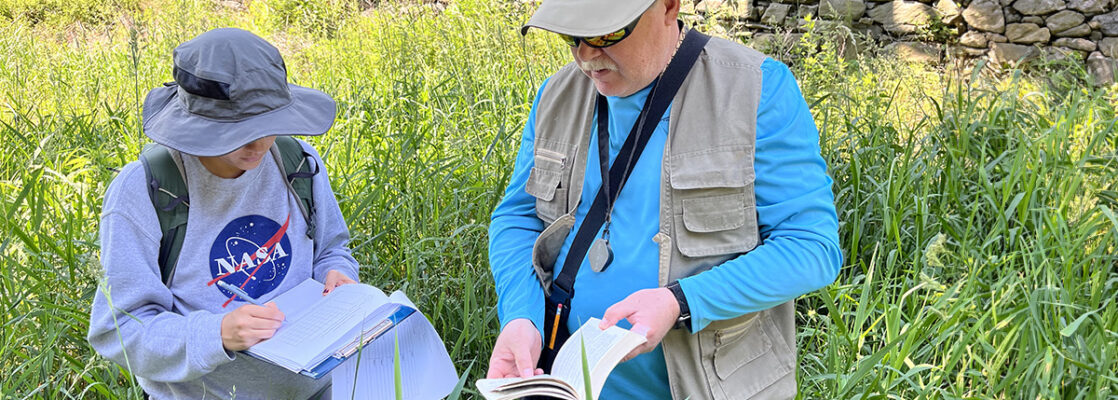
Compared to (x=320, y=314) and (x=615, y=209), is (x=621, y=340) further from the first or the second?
(x=320, y=314)

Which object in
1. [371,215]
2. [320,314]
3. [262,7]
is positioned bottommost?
[262,7]

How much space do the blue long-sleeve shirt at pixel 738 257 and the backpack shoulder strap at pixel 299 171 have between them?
1.64 feet

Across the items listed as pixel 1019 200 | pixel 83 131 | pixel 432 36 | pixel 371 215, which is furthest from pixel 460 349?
pixel 432 36

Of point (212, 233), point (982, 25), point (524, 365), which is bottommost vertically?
point (982, 25)

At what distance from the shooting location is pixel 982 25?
7.57 meters

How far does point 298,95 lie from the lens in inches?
78.2

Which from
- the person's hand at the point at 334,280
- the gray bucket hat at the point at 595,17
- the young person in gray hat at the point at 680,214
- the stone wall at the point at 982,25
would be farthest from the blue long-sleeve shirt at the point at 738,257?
the stone wall at the point at 982,25

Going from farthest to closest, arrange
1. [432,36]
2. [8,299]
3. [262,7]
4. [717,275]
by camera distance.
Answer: [262,7]
[432,36]
[8,299]
[717,275]

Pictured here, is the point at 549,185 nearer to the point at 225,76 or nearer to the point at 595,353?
the point at 595,353

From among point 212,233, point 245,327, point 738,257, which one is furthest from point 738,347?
point 212,233

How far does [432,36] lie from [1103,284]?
13.7 feet

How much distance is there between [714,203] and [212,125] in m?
1.03

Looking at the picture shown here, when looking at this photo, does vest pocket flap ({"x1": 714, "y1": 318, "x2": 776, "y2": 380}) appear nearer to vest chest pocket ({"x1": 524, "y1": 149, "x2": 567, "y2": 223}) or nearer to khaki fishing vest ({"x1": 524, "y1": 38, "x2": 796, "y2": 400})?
khaki fishing vest ({"x1": 524, "y1": 38, "x2": 796, "y2": 400})

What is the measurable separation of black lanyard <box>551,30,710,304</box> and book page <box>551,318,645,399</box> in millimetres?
220
